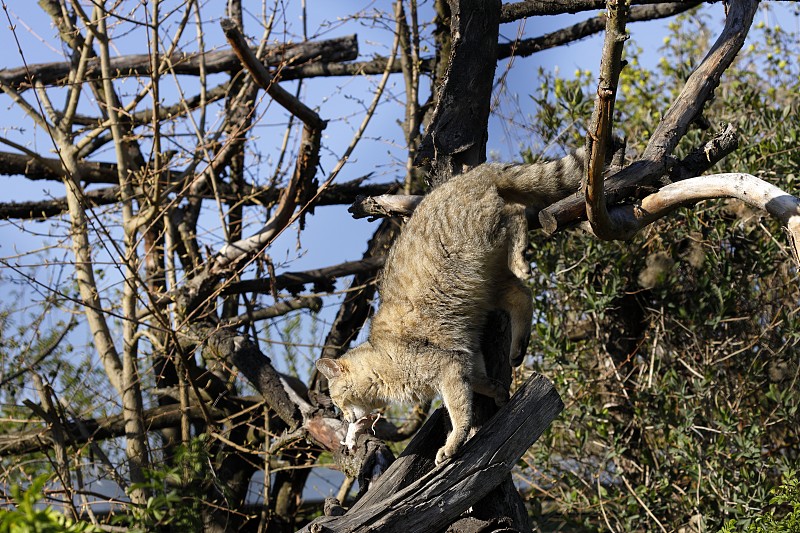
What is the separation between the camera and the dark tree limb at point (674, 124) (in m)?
3.23

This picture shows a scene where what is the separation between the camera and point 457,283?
3475 millimetres

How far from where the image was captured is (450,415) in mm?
3404

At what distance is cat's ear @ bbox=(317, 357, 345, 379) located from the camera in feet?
13.0

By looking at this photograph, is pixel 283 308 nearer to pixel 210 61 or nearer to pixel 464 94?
pixel 210 61

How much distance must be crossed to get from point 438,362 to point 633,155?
2542 mm

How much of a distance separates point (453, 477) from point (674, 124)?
1922 mm

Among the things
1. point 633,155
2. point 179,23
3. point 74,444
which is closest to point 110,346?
point 74,444

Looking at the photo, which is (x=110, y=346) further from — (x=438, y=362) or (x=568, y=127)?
(x=568, y=127)

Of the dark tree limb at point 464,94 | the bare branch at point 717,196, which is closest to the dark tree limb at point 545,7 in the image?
the dark tree limb at point 464,94

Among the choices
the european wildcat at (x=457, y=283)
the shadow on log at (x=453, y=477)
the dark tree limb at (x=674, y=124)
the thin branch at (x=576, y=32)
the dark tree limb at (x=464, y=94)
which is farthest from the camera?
the thin branch at (x=576, y=32)

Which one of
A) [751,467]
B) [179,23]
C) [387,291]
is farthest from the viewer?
[179,23]

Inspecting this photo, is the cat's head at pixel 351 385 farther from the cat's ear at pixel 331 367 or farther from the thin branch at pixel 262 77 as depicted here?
the thin branch at pixel 262 77

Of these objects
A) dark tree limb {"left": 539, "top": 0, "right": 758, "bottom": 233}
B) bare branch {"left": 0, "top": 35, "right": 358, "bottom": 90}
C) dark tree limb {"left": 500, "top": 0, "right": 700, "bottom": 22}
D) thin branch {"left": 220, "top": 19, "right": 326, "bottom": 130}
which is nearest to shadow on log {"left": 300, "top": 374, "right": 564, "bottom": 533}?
dark tree limb {"left": 539, "top": 0, "right": 758, "bottom": 233}

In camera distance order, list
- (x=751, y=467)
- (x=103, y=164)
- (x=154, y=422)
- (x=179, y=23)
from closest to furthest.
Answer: (x=751, y=467) < (x=179, y=23) < (x=154, y=422) < (x=103, y=164)
